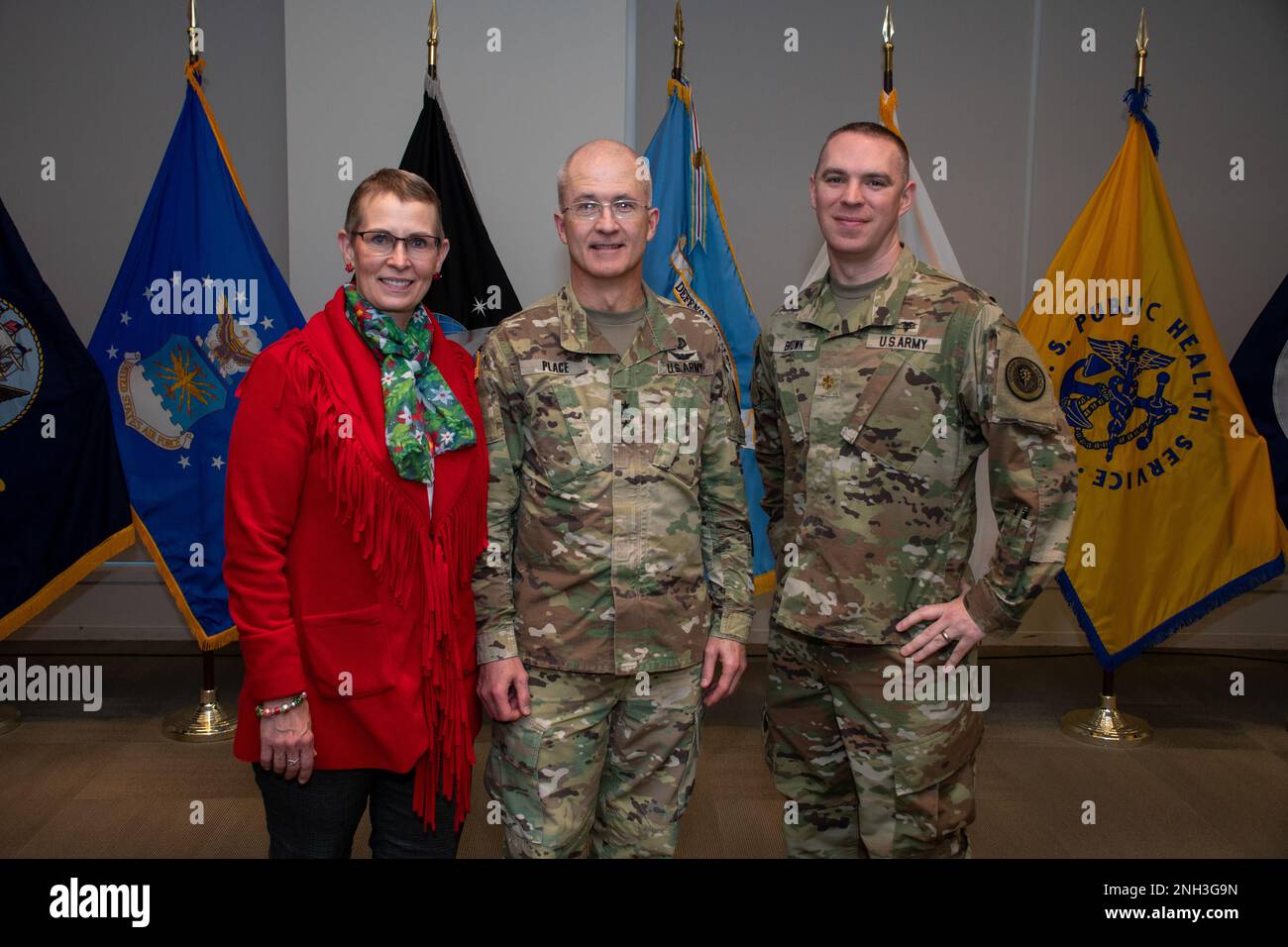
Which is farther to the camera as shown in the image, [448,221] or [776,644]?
[448,221]

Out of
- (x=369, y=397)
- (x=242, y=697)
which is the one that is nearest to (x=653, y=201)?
(x=369, y=397)

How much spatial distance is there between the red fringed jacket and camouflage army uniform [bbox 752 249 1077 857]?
0.65m

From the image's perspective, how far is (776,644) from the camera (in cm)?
204

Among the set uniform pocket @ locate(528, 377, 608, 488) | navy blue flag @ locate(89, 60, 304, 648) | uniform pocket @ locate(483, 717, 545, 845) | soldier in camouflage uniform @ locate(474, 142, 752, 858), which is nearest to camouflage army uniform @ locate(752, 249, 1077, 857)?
soldier in camouflage uniform @ locate(474, 142, 752, 858)

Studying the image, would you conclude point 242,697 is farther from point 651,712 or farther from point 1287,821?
point 1287,821

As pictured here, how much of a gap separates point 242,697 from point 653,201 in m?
2.27

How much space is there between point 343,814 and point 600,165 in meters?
1.16

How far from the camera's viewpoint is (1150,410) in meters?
3.48

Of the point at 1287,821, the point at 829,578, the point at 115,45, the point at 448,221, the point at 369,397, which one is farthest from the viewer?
the point at 115,45

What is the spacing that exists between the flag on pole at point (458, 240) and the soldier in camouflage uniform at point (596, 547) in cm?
151

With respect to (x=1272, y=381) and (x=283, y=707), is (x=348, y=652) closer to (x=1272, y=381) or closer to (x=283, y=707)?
(x=283, y=707)

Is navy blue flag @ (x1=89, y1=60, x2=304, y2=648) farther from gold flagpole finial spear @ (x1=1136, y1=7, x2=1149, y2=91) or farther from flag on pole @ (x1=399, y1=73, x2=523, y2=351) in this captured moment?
gold flagpole finial spear @ (x1=1136, y1=7, x2=1149, y2=91)

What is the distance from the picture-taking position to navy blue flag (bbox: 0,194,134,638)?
3285 millimetres

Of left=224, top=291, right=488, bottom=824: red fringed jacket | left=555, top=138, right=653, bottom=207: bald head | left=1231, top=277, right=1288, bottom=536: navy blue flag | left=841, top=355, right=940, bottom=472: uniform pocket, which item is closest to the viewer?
left=224, top=291, right=488, bottom=824: red fringed jacket
